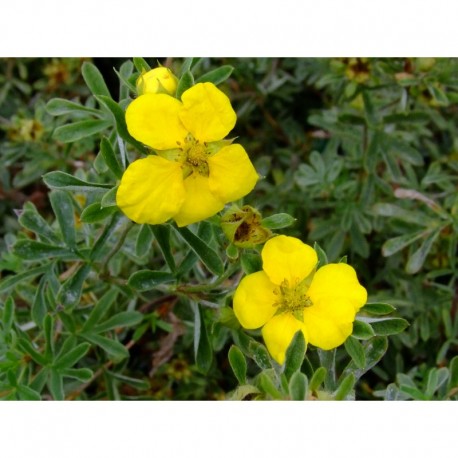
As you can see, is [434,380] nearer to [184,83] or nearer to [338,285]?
[338,285]

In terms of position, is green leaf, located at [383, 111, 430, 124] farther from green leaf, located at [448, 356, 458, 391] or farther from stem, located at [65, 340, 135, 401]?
stem, located at [65, 340, 135, 401]

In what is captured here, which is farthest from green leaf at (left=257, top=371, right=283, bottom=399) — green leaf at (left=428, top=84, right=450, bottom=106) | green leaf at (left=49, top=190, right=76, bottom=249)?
green leaf at (left=428, top=84, right=450, bottom=106)

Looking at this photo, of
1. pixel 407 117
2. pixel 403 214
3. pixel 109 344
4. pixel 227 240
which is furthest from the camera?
pixel 407 117

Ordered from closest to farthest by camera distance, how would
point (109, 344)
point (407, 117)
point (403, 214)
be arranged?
point (109, 344), point (403, 214), point (407, 117)

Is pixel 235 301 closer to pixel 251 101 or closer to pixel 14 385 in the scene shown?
pixel 14 385

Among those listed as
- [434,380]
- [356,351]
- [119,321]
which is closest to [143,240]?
[119,321]

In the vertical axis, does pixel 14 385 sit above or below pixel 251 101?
below

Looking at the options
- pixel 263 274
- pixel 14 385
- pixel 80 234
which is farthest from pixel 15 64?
pixel 263 274
